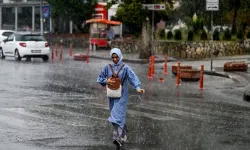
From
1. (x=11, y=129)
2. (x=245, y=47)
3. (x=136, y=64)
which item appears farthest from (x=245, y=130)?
(x=245, y=47)

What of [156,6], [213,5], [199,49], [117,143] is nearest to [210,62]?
[156,6]

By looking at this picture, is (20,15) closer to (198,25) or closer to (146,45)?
(198,25)

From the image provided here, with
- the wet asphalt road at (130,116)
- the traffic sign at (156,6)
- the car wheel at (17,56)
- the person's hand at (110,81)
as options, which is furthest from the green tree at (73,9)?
the person's hand at (110,81)

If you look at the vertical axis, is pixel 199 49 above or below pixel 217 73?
above

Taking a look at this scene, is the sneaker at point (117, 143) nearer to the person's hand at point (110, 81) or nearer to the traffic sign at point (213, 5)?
the person's hand at point (110, 81)

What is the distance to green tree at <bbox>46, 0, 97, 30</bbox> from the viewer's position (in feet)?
178

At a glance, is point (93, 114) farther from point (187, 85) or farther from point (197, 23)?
point (197, 23)

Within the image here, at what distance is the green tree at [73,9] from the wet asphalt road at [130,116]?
3116 centimetres

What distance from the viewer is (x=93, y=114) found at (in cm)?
1415

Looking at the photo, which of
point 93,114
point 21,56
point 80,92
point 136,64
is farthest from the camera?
point 21,56

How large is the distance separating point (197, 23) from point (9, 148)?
29859 millimetres

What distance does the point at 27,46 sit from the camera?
116 ft

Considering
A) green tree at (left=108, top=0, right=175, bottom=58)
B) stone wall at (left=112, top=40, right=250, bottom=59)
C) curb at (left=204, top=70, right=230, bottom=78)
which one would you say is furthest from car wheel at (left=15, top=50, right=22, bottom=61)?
curb at (left=204, top=70, right=230, bottom=78)

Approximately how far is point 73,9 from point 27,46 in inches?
763
